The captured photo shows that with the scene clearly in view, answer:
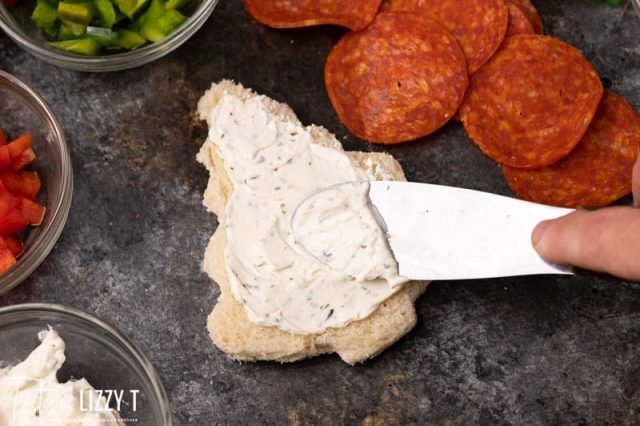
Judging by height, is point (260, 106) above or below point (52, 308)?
above

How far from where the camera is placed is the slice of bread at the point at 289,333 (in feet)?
9.67

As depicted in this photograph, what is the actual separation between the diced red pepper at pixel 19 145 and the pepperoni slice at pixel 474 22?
1.59 meters

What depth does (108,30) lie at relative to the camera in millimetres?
2992

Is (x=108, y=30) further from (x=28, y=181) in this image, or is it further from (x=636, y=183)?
(x=636, y=183)

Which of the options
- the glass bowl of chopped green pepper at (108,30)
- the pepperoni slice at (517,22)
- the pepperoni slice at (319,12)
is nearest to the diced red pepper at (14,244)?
the glass bowl of chopped green pepper at (108,30)

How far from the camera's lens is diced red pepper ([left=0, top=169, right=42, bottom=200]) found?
2977mm

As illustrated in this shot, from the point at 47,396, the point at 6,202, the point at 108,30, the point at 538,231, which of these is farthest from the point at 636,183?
the point at 6,202

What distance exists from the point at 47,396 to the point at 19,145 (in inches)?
38.1

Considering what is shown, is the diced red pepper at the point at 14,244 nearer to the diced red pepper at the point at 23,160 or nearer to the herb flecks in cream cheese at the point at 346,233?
the diced red pepper at the point at 23,160

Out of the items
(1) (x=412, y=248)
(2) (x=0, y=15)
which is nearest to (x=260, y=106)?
(1) (x=412, y=248)

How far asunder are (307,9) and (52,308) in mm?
1455

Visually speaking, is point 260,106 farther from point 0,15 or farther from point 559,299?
point 559,299

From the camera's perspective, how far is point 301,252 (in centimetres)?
290

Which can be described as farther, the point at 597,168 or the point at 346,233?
the point at 597,168
